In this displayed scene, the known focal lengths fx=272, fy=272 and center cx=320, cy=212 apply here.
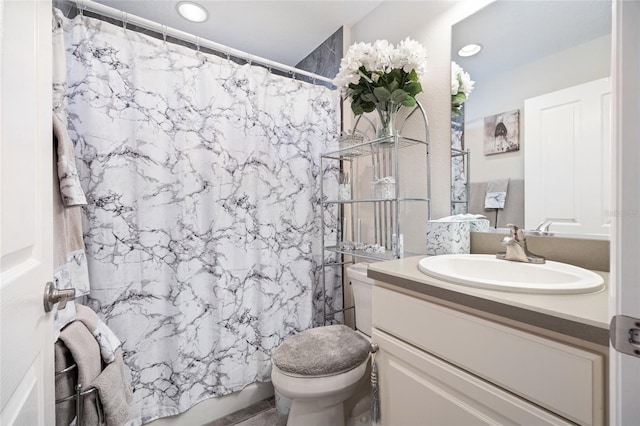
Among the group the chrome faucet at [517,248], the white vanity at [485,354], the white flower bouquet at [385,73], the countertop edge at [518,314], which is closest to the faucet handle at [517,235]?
the chrome faucet at [517,248]

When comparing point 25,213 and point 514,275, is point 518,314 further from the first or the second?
point 25,213

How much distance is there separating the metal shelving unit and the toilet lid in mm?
427

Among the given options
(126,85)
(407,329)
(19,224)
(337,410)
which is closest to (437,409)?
(407,329)

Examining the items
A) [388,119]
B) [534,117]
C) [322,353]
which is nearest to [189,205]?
[322,353]

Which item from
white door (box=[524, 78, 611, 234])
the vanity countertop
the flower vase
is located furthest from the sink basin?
the flower vase

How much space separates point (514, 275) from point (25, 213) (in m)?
1.30

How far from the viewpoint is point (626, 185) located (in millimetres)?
359

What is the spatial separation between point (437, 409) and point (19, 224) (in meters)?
1.04

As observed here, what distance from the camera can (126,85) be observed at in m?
1.24

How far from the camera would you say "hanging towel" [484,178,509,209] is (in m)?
1.15

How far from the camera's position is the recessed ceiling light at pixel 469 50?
1.24 meters

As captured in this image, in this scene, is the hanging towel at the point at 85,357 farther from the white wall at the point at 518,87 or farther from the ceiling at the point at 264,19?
the ceiling at the point at 264,19

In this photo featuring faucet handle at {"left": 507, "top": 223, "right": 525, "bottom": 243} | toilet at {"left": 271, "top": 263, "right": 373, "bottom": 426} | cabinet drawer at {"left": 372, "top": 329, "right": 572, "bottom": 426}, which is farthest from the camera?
toilet at {"left": 271, "top": 263, "right": 373, "bottom": 426}

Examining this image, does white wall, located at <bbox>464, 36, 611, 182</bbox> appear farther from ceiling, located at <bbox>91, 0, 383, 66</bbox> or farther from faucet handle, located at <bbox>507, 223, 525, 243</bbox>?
ceiling, located at <bbox>91, 0, 383, 66</bbox>
